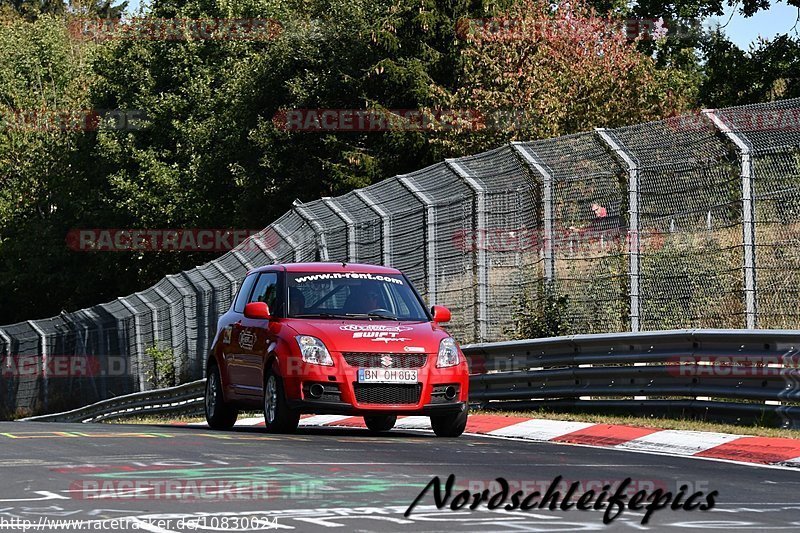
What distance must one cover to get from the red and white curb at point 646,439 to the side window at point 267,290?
2.26 meters

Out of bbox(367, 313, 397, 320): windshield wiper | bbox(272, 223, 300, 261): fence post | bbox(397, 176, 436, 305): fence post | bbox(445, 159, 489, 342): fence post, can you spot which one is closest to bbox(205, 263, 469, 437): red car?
bbox(367, 313, 397, 320): windshield wiper

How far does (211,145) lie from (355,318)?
141ft

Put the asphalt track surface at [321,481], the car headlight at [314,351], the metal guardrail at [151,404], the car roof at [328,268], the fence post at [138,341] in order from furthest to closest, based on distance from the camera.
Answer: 1. the fence post at [138,341]
2. the metal guardrail at [151,404]
3. the car roof at [328,268]
4. the car headlight at [314,351]
5. the asphalt track surface at [321,481]

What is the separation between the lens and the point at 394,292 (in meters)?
16.3

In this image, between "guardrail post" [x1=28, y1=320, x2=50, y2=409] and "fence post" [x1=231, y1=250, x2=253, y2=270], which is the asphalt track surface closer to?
"fence post" [x1=231, y1=250, x2=253, y2=270]

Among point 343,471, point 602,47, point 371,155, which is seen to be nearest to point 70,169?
point 371,155

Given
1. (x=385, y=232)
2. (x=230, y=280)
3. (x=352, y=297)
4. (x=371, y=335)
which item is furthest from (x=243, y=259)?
(x=371, y=335)

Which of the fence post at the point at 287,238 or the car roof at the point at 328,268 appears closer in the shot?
the car roof at the point at 328,268

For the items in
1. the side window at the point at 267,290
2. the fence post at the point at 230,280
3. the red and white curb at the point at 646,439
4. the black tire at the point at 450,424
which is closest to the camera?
the red and white curb at the point at 646,439

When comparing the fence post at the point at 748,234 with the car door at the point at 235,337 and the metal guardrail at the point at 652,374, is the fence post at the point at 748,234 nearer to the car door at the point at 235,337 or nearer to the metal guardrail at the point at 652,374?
the metal guardrail at the point at 652,374

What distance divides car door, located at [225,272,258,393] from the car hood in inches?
50.7

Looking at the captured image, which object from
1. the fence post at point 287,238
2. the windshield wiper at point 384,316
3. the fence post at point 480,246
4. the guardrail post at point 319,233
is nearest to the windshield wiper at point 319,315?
the windshield wiper at point 384,316

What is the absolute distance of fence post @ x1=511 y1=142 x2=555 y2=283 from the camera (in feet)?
59.4

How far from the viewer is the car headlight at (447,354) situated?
49.2 ft
